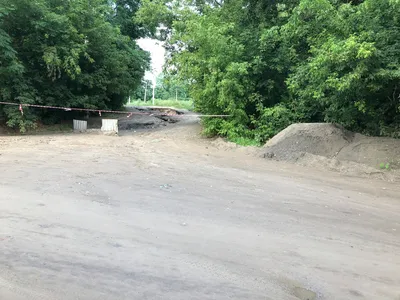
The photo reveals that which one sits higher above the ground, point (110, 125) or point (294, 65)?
point (294, 65)

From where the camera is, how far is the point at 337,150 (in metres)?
12.4

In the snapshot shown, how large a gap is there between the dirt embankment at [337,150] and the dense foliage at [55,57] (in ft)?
38.5

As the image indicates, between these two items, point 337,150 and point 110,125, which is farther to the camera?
point 110,125

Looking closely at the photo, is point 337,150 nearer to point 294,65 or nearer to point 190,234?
point 294,65

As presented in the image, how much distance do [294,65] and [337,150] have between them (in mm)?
5630

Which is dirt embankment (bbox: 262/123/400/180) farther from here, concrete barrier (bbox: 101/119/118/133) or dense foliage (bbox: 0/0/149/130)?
dense foliage (bbox: 0/0/149/130)

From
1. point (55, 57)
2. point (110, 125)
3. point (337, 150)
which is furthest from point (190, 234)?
point (110, 125)

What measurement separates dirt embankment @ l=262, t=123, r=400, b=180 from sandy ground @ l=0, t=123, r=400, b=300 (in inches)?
51.7

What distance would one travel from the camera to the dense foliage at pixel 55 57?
57.1ft

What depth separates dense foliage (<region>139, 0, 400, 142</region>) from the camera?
11414mm

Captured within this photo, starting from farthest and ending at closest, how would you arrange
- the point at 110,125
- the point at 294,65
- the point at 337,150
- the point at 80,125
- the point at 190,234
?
the point at 80,125
the point at 110,125
the point at 294,65
the point at 337,150
the point at 190,234

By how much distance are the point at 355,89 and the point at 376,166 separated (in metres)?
2.89

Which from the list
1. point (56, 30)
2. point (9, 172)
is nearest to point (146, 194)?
point (9, 172)

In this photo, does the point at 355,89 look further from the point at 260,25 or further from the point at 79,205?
the point at 79,205
